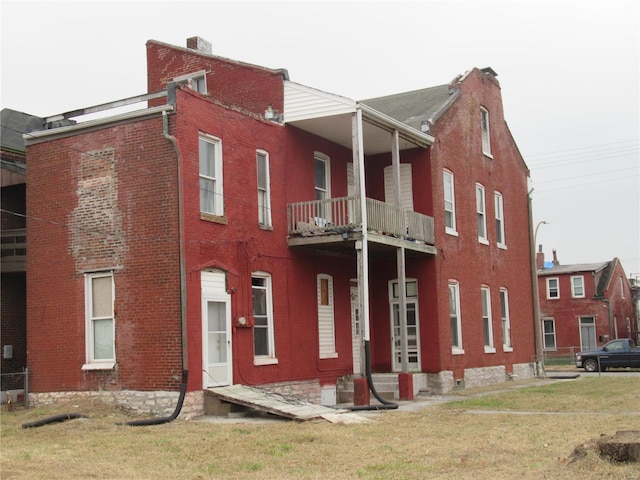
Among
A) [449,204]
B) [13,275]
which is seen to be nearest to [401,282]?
[449,204]

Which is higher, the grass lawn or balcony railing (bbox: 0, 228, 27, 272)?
balcony railing (bbox: 0, 228, 27, 272)

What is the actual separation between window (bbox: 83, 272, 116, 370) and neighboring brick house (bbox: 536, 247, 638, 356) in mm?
36517

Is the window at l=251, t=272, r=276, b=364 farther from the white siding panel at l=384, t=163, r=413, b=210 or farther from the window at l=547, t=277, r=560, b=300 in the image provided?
the window at l=547, t=277, r=560, b=300

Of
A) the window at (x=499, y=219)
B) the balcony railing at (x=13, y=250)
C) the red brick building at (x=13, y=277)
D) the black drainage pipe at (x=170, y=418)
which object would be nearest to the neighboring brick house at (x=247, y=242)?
the black drainage pipe at (x=170, y=418)

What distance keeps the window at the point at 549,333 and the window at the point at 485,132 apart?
24.3 metres

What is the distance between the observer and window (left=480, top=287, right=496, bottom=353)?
2728 cm

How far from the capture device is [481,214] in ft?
91.8

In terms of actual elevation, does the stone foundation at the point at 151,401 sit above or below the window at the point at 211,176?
below

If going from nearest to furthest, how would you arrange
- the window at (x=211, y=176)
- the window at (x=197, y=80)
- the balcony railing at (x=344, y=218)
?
the window at (x=211, y=176) → the balcony railing at (x=344, y=218) → the window at (x=197, y=80)

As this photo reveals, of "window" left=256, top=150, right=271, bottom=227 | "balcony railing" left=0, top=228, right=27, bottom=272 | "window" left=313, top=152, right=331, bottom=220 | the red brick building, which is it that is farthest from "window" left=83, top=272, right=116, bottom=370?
"window" left=313, top=152, right=331, bottom=220

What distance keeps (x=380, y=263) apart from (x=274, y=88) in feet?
20.5

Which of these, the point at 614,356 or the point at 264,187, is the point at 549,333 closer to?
the point at 614,356

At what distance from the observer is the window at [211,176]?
58.8 feet

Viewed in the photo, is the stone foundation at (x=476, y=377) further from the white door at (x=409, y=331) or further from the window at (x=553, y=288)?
the window at (x=553, y=288)
